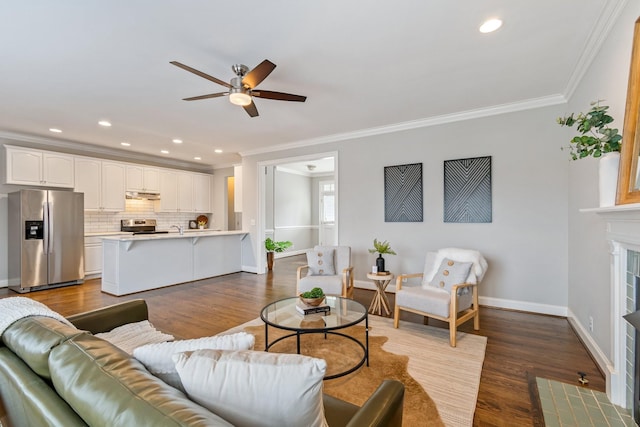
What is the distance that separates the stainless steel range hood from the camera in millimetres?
6609

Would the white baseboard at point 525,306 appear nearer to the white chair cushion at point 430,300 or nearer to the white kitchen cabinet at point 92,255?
Result: the white chair cushion at point 430,300

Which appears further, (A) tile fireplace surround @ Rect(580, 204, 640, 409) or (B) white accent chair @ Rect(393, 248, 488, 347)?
(B) white accent chair @ Rect(393, 248, 488, 347)

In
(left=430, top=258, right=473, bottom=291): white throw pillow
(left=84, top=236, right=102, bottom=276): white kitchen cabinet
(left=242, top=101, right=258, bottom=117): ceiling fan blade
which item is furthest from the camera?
(left=84, top=236, right=102, bottom=276): white kitchen cabinet

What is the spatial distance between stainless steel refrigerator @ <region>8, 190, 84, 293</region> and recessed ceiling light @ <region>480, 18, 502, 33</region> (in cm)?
665

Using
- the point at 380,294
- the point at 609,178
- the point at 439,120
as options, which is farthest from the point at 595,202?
the point at 380,294

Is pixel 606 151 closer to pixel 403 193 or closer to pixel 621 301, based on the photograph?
pixel 621 301

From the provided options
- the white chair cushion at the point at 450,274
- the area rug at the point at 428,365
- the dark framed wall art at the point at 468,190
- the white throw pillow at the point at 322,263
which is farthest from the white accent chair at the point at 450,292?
the white throw pillow at the point at 322,263

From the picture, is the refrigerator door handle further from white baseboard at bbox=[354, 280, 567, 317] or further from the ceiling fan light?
white baseboard at bbox=[354, 280, 567, 317]

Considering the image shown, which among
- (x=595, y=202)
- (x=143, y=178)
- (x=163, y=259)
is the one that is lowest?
(x=163, y=259)

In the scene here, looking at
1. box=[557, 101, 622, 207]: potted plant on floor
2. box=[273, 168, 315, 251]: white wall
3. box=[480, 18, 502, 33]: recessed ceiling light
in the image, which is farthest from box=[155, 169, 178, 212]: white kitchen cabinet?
box=[557, 101, 622, 207]: potted plant on floor

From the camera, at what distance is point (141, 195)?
22.3 ft

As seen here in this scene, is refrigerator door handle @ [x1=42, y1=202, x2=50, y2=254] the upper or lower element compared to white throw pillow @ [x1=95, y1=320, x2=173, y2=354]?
upper

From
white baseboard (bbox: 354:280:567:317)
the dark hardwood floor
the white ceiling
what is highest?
the white ceiling

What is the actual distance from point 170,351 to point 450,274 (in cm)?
290
